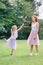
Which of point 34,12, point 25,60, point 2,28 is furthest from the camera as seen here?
point 34,12

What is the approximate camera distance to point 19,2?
33812 millimetres

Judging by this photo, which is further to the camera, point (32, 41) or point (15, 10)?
point (15, 10)

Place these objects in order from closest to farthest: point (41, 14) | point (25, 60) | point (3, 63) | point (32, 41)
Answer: point (3, 63) < point (25, 60) < point (32, 41) < point (41, 14)

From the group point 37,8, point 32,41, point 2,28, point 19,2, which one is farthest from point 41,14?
point 32,41

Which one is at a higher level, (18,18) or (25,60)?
(25,60)

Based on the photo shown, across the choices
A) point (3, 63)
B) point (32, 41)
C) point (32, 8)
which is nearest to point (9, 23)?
point (32, 8)

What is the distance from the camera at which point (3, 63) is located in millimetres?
10297

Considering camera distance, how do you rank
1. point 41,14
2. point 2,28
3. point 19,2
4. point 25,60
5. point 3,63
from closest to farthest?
point 3,63
point 25,60
point 2,28
point 19,2
point 41,14

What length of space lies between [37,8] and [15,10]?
575cm

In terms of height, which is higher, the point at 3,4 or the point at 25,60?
the point at 25,60

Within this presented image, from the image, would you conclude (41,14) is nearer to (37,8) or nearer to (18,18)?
(37,8)

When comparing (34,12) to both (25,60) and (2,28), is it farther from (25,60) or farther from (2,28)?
(25,60)

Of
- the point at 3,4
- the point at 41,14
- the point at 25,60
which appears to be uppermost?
the point at 25,60

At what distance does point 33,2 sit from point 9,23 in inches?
279
